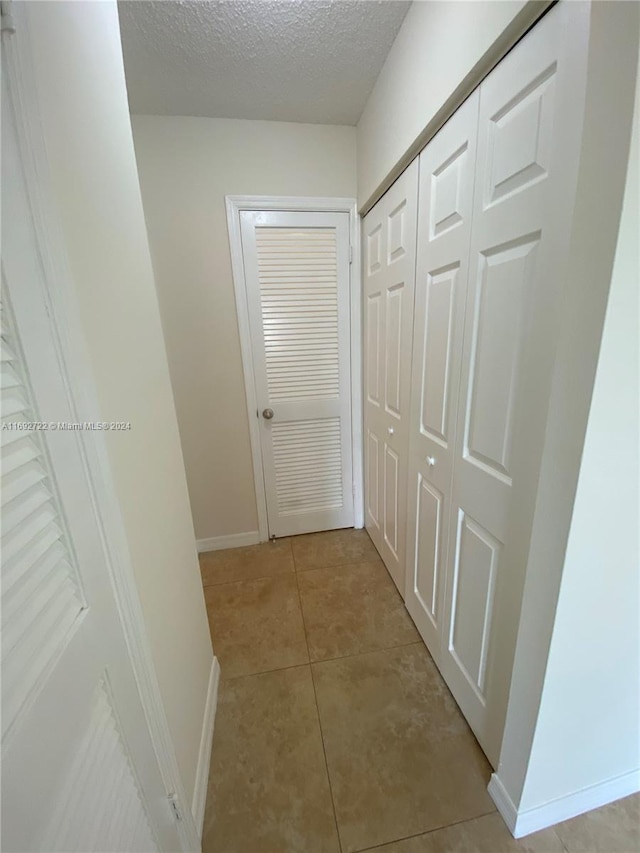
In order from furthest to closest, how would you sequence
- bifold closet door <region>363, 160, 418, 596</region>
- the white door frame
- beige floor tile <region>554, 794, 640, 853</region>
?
1. the white door frame
2. bifold closet door <region>363, 160, 418, 596</region>
3. beige floor tile <region>554, 794, 640, 853</region>

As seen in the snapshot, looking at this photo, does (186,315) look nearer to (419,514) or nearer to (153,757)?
(419,514)

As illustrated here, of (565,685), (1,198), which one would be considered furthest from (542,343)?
(1,198)

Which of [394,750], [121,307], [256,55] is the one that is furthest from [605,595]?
[256,55]

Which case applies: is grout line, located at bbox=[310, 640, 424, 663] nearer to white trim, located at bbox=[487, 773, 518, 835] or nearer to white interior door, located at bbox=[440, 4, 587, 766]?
white interior door, located at bbox=[440, 4, 587, 766]

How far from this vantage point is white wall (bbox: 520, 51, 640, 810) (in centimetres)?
61

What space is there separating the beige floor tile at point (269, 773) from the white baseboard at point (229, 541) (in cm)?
93

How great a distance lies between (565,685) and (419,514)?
692 millimetres

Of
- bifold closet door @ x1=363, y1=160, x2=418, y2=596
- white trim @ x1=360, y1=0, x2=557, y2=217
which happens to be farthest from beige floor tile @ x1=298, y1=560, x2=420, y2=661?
white trim @ x1=360, y1=0, x2=557, y2=217

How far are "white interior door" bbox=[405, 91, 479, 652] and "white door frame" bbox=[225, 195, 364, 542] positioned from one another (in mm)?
743

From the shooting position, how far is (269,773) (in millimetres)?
1106

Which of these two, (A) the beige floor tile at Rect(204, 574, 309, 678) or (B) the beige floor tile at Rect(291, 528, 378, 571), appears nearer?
(A) the beige floor tile at Rect(204, 574, 309, 678)

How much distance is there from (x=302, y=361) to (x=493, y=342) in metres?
1.29

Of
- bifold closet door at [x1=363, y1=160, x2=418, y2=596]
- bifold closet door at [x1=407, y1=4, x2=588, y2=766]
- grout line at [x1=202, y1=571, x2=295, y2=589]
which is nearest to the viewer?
bifold closet door at [x1=407, y1=4, x2=588, y2=766]

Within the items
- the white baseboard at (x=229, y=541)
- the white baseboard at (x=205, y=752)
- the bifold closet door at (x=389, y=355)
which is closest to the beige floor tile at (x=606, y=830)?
the bifold closet door at (x=389, y=355)
